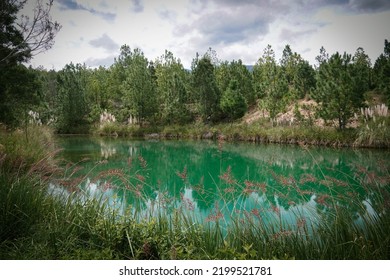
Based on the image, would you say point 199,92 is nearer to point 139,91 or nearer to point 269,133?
point 139,91

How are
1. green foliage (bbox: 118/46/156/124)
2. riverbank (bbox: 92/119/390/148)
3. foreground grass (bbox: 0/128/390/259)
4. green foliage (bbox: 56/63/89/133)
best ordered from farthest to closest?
green foliage (bbox: 118/46/156/124)
green foliage (bbox: 56/63/89/133)
riverbank (bbox: 92/119/390/148)
foreground grass (bbox: 0/128/390/259)

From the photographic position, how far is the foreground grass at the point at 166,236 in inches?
91.2

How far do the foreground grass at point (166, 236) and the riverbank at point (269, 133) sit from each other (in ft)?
23.1

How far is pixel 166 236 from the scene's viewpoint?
269 cm

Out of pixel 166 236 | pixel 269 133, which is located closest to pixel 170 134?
pixel 269 133

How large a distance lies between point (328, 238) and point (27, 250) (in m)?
2.40

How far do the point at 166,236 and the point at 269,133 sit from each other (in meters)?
18.0

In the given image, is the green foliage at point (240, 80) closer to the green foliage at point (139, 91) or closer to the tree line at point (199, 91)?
the tree line at point (199, 91)

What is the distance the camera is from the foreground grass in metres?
2.32

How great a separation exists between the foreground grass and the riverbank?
704cm

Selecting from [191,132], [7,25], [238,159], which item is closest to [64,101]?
[191,132]

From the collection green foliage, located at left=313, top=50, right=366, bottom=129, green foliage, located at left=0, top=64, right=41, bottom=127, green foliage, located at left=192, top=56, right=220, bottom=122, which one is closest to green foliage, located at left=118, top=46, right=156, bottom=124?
green foliage, located at left=192, top=56, right=220, bottom=122

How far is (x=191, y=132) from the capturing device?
25.6 m

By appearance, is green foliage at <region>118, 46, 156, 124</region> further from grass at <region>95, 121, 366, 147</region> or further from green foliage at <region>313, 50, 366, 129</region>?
green foliage at <region>313, 50, 366, 129</region>
